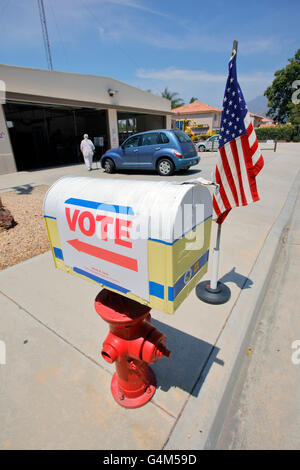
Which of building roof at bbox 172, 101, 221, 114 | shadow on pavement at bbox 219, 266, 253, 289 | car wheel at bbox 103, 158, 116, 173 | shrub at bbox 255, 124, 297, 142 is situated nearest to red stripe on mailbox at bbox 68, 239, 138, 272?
shadow on pavement at bbox 219, 266, 253, 289

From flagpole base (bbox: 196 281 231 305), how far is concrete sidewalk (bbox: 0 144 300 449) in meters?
0.06

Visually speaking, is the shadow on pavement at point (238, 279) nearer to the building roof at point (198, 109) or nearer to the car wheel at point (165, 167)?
the car wheel at point (165, 167)

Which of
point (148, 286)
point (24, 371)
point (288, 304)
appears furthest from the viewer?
point (288, 304)

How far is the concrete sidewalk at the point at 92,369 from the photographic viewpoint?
1.67 meters

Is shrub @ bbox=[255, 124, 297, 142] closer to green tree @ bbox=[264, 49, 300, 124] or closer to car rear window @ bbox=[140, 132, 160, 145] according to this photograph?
green tree @ bbox=[264, 49, 300, 124]

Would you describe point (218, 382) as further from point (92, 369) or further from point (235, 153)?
point (235, 153)

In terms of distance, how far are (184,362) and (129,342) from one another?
78 cm

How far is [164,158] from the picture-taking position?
10.1 metres

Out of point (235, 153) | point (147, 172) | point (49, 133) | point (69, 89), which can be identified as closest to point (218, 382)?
point (235, 153)

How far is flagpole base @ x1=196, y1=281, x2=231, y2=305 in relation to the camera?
2.90 m

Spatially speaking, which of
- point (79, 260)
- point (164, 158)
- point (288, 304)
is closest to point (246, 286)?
point (288, 304)

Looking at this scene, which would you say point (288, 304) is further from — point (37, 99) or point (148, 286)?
point (37, 99)

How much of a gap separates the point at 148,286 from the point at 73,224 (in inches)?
22.2

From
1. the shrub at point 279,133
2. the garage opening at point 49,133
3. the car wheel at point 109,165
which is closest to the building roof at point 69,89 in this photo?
the garage opening at point 49,133
